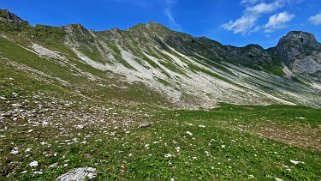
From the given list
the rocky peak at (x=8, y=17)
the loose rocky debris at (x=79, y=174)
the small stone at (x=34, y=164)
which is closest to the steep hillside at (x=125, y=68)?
the rocky peak at (x=8, y=17)

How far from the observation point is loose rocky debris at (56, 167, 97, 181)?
12.4m

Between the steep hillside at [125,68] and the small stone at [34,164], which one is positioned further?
the steep hillside at [125,68]

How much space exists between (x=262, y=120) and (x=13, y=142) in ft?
81.2

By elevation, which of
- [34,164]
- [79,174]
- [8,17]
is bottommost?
[79,174]

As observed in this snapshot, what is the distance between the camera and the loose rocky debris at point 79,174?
40.7ft

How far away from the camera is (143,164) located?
14.4m

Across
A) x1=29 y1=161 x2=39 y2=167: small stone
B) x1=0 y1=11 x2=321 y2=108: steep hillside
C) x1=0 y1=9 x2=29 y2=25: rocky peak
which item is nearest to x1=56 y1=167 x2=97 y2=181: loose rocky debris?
x1=29 y1=161 x2=39 y2=167: small stone

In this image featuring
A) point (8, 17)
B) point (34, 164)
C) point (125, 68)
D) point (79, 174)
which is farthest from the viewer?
point (8, 17)

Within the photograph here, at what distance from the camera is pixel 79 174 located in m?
12.8

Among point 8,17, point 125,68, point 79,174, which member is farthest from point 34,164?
point 8,17

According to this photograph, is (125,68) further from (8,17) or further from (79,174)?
(79,174)

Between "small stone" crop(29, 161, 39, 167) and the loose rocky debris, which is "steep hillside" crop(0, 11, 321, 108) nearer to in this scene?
"small stone" crop(29, 161, 39, 167)

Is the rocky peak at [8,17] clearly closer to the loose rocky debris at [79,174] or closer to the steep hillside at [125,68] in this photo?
the steep hillside at [125,68]

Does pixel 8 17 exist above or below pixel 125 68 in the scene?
above
